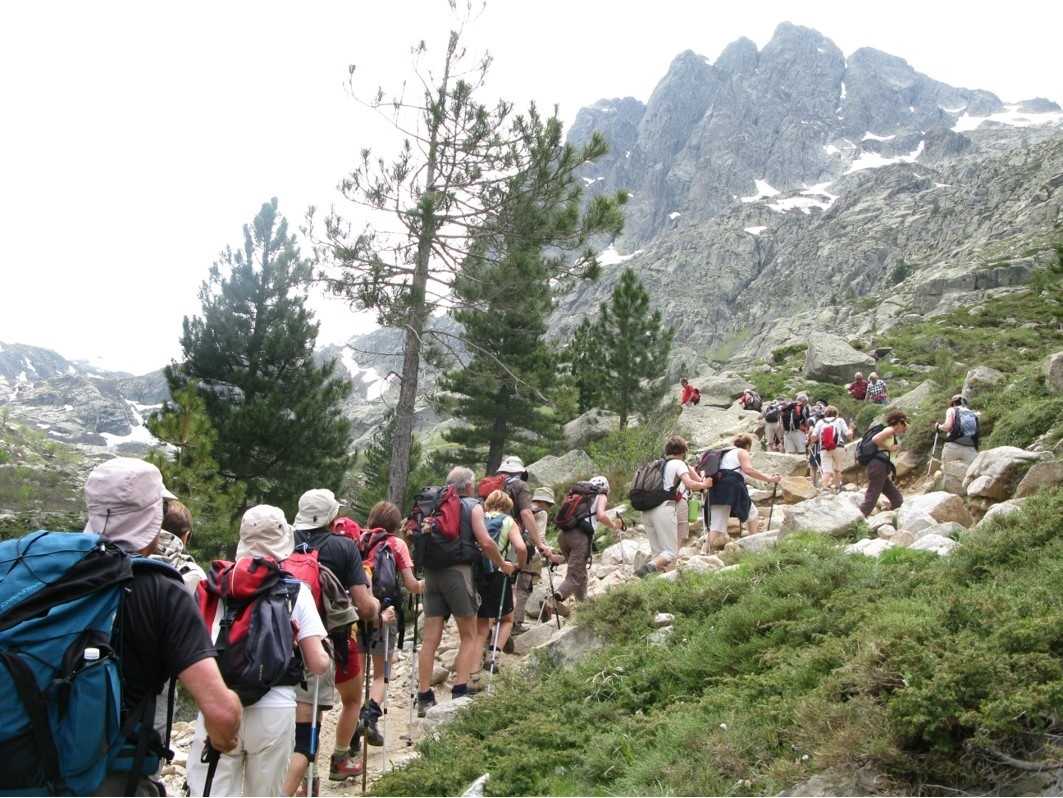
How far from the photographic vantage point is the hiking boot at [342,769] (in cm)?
509

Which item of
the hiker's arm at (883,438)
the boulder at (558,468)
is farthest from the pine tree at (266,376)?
the hiker's arm at (883,438)

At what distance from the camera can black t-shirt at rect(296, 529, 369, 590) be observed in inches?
179

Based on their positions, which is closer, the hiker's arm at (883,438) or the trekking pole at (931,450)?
the hiker's arm at (883,438)

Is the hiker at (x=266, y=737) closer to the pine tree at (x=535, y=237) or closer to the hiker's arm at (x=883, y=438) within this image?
the hiker's arm at (x=883, y=438)

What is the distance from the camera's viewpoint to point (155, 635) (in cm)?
230

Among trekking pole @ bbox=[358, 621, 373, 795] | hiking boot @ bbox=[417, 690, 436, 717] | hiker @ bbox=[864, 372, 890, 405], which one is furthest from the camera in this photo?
hiker @ bbox=[864, 372, 890, 405]

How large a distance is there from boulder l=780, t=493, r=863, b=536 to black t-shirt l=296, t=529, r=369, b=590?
16.8ft

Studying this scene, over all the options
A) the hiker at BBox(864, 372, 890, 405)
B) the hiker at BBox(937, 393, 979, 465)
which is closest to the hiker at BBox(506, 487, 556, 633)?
the hiker at BBox(937, 393, 979, 465)

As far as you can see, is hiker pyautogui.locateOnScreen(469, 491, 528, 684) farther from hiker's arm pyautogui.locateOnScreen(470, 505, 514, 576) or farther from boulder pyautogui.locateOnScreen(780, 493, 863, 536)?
boulder pyautogui.locateOnScreen(780, 493, 863, 536)

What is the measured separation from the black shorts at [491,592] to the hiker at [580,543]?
118 cm

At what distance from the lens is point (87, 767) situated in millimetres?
2066

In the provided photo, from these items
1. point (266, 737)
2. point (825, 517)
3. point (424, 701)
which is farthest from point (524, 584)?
point (266, 737)

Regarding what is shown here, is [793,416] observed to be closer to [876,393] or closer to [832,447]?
[876,393]

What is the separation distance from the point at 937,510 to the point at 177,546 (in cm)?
686
